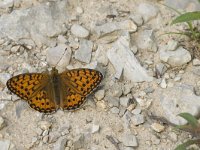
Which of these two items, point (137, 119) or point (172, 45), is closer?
point (137, 119)

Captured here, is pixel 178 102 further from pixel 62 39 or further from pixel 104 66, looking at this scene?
pixel 62 39

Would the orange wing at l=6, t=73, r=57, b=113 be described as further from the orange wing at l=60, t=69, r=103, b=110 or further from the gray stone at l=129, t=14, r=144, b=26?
the gray stone at l=129, t=14, r=144, b=26

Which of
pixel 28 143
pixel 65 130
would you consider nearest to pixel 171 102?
pixel 65 130

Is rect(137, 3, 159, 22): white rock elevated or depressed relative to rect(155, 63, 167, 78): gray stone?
elevated

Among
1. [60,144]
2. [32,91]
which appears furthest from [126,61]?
[60,144]

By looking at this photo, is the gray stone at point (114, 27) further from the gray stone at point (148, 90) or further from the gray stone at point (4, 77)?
the gray stone at point (4, 77)

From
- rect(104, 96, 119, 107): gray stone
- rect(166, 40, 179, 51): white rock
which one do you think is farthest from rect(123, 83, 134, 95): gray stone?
rect(166, 40, 179, 51): white rock

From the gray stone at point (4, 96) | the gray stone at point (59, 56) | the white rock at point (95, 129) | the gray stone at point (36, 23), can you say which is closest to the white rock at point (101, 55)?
the gray stone at point (59, 56)
